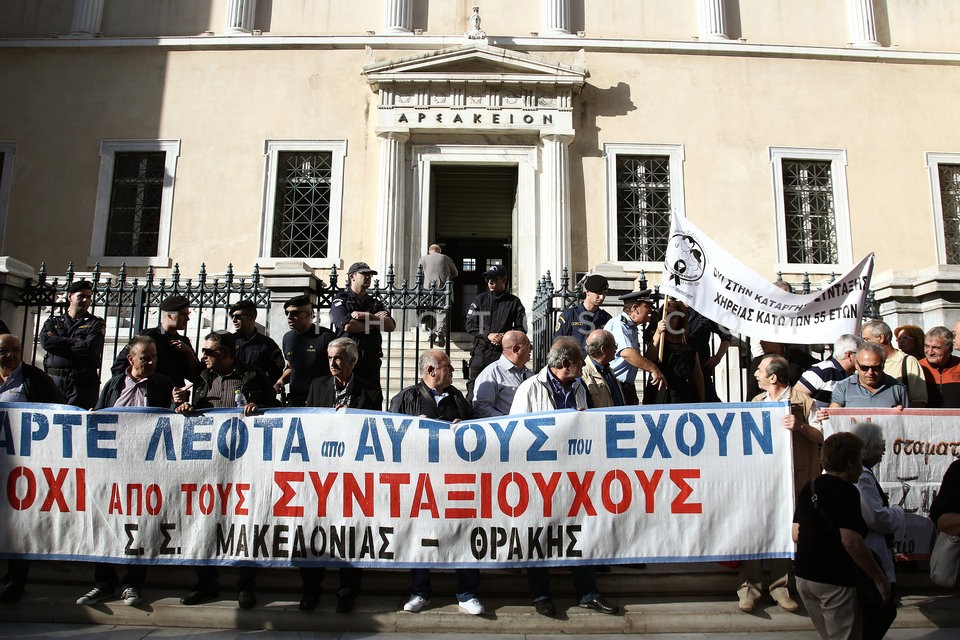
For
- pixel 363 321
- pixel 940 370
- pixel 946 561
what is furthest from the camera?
pixel 363 321

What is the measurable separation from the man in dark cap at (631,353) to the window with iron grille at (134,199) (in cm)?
1097

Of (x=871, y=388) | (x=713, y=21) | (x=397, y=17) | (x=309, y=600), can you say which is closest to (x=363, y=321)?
(x=309, y=600)

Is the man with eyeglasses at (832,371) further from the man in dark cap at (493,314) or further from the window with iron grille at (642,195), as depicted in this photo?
the window with iron grille at (642,195)

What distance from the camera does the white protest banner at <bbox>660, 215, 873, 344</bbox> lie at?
7461 mm

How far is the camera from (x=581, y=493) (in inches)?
221

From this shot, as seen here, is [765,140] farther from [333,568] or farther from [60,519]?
[60,519]

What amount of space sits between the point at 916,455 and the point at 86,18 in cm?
1711

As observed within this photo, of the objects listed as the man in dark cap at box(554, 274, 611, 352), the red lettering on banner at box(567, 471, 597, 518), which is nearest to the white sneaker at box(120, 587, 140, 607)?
the red lettering on banner at box(567, 471, 597, 518)

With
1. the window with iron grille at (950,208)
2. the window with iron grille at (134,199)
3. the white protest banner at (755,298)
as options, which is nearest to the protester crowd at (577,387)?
the white protest banner at (755,298)

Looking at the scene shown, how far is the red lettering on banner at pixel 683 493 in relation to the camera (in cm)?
563

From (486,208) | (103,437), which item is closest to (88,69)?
(486,208)

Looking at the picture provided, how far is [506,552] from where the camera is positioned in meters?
5.54

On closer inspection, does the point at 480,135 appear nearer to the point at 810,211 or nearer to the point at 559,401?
the point at 810,211

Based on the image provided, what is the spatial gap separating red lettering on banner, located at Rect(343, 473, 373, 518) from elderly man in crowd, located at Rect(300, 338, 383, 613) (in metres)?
0.41
